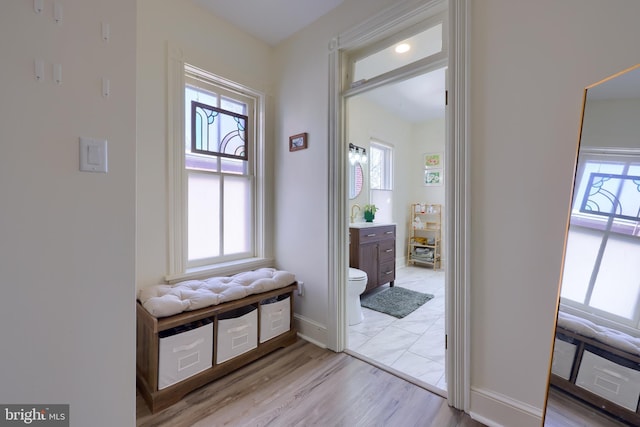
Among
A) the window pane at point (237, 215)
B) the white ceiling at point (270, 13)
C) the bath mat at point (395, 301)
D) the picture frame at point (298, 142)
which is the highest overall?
the white ceiling at point (270, 13)

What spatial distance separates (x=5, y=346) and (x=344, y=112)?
214 centimetres

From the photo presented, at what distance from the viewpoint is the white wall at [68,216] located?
81 cm

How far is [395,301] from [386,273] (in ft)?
1.68

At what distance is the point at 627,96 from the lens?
0.92 m

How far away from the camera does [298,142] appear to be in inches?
92.7

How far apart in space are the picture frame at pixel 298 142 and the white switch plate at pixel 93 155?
5.06 feet

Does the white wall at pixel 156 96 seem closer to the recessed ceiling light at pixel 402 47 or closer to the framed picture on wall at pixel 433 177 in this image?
the recessed ceiling light at pixel 402 47

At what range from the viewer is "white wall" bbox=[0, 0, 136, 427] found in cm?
81

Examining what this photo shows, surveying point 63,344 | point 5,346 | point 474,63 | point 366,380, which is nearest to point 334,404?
point 366,380

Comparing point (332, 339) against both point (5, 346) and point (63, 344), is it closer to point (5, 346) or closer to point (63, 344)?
point (63, 344)

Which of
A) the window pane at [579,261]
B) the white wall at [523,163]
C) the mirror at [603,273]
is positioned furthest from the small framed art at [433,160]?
the window pane at [579,261]

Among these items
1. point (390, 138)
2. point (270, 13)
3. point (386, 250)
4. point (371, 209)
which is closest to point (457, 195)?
point (270, 13)

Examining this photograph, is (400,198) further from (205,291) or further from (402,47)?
(205,291)

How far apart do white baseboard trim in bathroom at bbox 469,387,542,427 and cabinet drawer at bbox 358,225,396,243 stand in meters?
2.00
